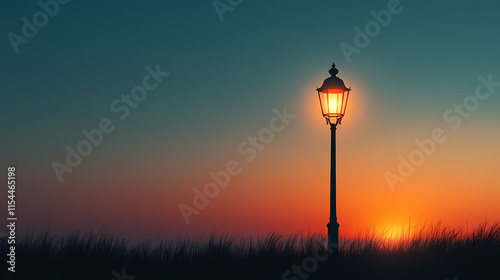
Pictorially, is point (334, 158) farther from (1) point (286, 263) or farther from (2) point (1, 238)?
(2) point (1, 238)

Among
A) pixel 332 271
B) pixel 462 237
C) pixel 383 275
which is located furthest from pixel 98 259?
pixel 462 237

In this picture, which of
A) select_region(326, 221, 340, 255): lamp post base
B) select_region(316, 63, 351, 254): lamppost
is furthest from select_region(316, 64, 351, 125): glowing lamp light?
select_region(326, 221, 340, 255): lamp post base

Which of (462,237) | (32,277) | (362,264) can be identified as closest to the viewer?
(32,277)

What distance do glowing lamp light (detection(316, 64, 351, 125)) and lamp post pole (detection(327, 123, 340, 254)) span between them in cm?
24

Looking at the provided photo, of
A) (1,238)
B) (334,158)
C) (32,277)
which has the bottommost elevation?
(32,277)

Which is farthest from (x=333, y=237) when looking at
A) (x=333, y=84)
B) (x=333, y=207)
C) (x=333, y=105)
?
→ (x=333, y=84)

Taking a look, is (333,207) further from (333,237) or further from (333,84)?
(333,84)

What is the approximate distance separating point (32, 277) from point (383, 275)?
7.00m

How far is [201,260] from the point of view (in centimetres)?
1409

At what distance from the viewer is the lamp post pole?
46.3 feet

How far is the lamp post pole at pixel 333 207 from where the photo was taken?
1412 centimetres

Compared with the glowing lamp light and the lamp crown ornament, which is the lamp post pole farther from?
the lamp crown ornament

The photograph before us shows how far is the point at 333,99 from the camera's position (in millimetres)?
14734

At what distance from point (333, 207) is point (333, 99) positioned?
245 cm
